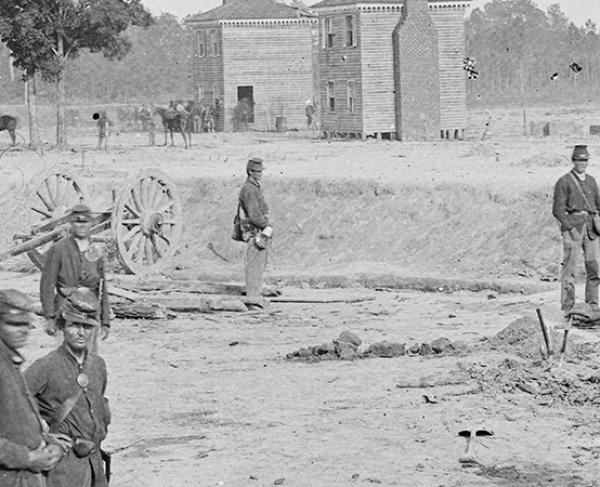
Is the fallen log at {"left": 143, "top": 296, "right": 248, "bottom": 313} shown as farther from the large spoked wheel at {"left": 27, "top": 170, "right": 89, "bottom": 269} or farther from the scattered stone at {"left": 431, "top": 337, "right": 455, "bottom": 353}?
the scattered stone at {"left": 431, "top": 337, "right": 455, "bottom": 353}

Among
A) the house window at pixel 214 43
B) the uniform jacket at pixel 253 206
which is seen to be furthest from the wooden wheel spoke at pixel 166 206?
the house window at pixel 214 43

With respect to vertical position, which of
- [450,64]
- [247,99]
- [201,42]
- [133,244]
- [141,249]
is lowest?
→ [141,249]

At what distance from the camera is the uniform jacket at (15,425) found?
8.09 meters

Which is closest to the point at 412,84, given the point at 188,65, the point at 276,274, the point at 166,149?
the point at 166,149

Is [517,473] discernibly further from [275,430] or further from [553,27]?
[553,27]

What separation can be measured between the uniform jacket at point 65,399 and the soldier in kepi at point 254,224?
11640 mm

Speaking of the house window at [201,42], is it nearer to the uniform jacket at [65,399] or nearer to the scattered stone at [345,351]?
the scattered stone at [345,351]

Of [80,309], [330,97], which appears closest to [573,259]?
[80,309]

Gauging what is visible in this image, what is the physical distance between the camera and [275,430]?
46.0 ft

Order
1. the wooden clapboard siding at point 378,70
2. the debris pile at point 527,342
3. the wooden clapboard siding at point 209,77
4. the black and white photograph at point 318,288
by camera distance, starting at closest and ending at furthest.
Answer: the black and white photograph at point 318,288
the debris pile at point 527,342
the wooden clapboard siding at point 378,70
the wooden clapboard siding at point 209,77

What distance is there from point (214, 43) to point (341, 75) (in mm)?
11705

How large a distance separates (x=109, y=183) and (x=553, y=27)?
103 m

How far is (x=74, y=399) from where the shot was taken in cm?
898

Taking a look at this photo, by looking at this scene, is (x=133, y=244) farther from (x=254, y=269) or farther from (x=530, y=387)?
(x=530, y=387)
